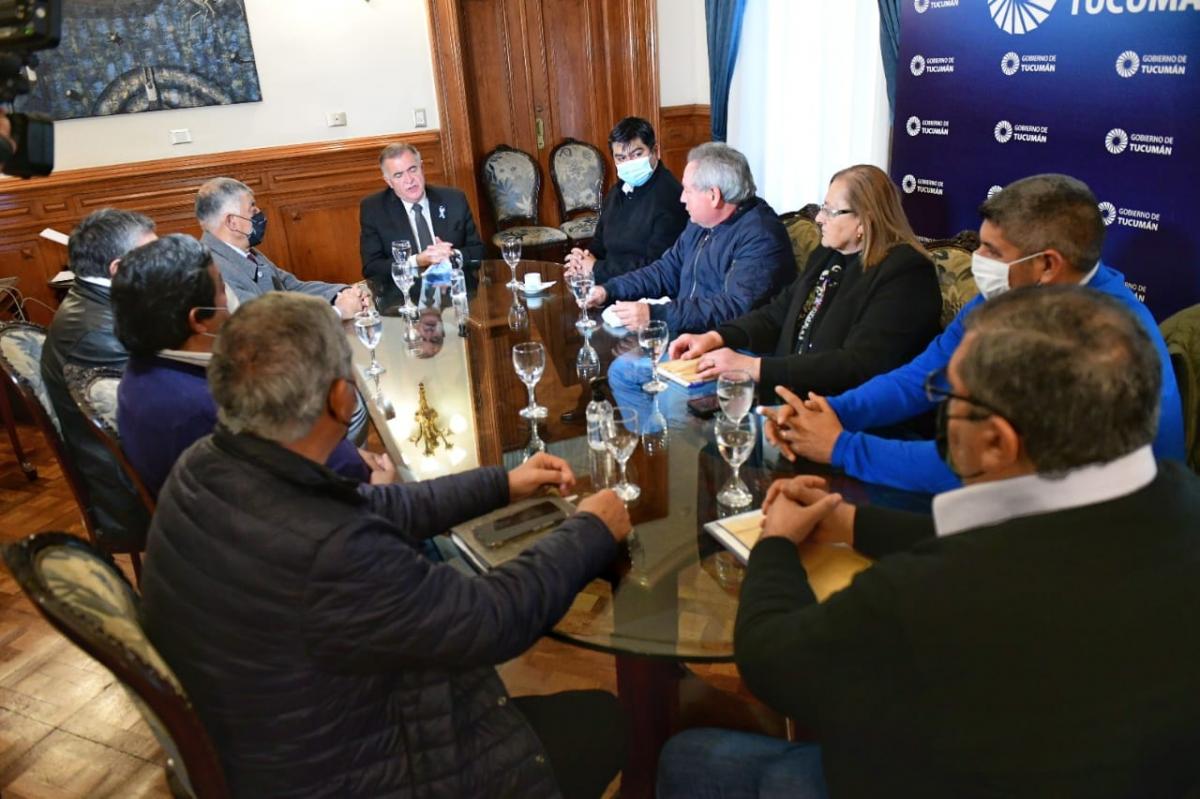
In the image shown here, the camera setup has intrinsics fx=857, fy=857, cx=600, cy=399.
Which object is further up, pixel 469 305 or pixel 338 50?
pixel 338 50

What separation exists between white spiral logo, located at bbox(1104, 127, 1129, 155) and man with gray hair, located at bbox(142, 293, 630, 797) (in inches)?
98.8

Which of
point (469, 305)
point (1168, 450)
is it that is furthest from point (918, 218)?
point (1168, 450)

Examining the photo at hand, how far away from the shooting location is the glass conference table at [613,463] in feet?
4.17

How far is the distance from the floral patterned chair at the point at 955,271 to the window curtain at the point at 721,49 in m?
3.22

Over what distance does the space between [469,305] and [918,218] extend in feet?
6.72

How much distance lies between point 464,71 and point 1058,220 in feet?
15.4

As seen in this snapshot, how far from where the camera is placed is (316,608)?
103 cm

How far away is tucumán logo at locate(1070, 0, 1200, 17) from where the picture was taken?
8.28 feet

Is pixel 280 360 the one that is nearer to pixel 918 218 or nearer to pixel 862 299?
pixel 862 299

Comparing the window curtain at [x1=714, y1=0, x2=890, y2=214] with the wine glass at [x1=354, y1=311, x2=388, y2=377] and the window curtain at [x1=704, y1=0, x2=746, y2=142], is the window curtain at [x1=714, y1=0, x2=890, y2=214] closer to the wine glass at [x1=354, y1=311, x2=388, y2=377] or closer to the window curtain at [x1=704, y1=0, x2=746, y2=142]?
the window curtain at [x1=704, y1=0, x2=746, y2=142]

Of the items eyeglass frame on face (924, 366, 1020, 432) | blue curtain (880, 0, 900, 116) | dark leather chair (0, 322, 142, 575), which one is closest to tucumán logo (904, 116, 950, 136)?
blue curtain (880, 0, 900, 116)

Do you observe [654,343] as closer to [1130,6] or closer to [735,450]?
[735,450]

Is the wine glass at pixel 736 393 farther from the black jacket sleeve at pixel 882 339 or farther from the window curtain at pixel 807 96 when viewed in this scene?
the window curtain at pixel 807 96

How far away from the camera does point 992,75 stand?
3.28 meters
